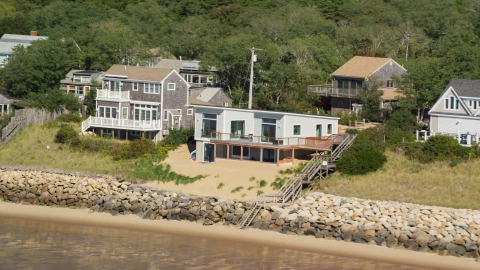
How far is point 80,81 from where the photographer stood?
7100 centimetres

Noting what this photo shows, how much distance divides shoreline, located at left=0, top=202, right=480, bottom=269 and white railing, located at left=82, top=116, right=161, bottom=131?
32.0ft

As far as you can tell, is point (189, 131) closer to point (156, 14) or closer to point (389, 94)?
point (389, 94)

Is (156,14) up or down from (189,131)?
up

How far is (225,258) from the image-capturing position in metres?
42.7

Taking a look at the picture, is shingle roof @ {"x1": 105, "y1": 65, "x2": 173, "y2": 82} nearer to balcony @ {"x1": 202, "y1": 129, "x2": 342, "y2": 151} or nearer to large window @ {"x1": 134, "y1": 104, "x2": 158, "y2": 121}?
large window @ {"x1": 134, "y1": 104, "x2": 158, "y2": 121}

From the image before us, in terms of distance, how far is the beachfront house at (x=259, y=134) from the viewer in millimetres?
54781

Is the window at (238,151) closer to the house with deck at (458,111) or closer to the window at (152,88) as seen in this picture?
the window at (152,88)

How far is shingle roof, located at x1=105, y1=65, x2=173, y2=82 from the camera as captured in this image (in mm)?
62031

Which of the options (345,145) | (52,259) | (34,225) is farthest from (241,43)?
(52,259)

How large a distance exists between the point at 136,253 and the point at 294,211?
26.7 feet

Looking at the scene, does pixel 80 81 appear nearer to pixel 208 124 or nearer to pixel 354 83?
pixel 208 124

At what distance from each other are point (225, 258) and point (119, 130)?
20702 millimetres

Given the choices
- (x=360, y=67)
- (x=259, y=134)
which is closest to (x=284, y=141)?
(x=259, y=134)

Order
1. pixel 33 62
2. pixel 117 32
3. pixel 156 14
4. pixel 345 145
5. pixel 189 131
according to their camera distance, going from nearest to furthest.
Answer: pixel 345 145 → pixel 189 131 → pixel 33 62 → pixel 117 32 → pixel 156 14
